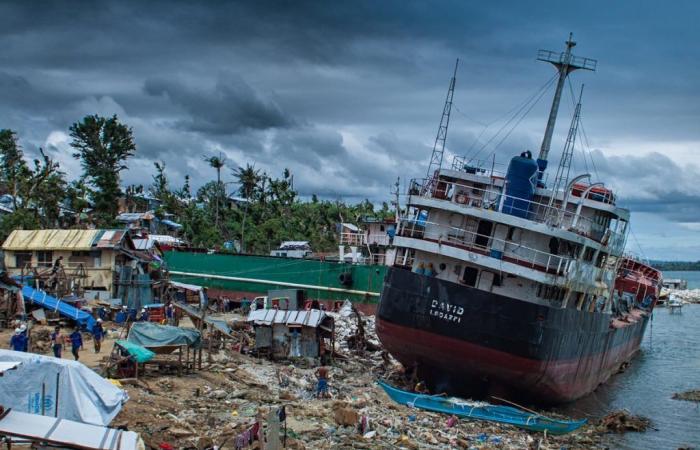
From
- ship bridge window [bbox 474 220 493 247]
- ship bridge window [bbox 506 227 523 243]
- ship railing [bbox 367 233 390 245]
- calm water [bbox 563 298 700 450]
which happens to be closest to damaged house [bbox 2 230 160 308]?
ship railing [bbox 367 233 390 245]

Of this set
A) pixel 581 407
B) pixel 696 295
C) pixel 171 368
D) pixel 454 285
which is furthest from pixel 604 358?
pixel 696 295

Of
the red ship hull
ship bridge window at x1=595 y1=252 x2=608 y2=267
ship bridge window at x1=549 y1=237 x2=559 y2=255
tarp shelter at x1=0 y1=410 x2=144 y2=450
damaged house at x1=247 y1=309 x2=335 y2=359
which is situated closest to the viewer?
tarp shelter at x1=0 y1=410 x2=144 y2=450

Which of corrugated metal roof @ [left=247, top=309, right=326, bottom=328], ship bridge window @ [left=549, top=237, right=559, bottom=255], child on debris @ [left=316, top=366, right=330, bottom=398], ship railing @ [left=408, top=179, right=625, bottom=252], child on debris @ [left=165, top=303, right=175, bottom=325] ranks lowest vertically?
child on debris @ [left=165, top=303, right=175, bottom=325]

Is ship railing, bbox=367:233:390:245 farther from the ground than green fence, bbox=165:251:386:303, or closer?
farther from the ground

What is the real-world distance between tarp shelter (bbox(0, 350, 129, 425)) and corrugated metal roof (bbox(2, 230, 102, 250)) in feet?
83.0

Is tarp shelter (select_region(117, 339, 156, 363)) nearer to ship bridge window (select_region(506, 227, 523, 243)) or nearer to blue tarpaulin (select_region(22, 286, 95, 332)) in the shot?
blue tarpaulin (select_region(22, 286, 95, 332))

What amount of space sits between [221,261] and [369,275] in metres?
13.3

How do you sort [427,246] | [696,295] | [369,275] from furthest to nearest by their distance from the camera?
[696,295] < [369,275] < [427,246]

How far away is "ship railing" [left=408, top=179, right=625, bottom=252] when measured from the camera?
83.3ft

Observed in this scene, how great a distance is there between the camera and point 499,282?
24.8 metres

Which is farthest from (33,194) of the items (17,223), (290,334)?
(290,334)

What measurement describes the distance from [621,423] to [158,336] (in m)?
16.1

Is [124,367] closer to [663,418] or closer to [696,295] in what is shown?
[663,418]

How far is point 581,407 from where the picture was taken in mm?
28797
